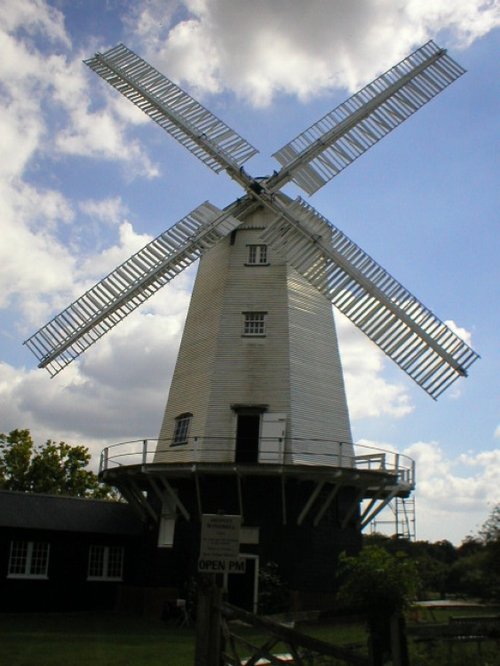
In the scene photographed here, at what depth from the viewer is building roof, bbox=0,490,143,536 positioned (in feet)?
65.2

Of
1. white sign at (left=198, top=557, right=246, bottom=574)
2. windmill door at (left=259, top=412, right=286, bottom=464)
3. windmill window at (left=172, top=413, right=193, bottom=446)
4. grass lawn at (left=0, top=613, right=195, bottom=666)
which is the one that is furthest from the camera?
windmill window at (left=172, top=413, right=193, bottom=446)

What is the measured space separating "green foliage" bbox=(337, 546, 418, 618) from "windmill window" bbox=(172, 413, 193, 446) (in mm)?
10327

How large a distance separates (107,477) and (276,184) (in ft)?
31.5

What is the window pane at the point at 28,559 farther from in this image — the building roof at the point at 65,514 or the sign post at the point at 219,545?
the sign post at the point at 219,545

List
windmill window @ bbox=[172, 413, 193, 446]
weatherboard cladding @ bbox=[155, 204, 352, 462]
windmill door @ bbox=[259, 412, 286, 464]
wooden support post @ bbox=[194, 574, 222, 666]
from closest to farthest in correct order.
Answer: wooden support post @ bbox=[194, 574, 222, 666] → windmill door @ bbox=[259, 412, 286, 464] → weatherboard cladding @ bbox=[155, 204, 352, 462] → windmill window @ bbox=[172, 413, 193, 446]

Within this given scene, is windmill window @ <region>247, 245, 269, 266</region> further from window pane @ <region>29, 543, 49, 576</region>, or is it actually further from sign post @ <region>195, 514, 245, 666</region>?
sign post @ <region>195, 514, 245, 666</region>

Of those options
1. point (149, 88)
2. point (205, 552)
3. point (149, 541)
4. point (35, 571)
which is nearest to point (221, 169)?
point (149, 88)

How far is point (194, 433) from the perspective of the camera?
1900 cm

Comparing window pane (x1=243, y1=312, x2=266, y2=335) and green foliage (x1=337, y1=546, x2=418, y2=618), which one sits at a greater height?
window pane (x1=243, y1=312, x2=266, y2=335)

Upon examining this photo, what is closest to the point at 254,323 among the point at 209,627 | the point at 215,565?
the point at 215,565

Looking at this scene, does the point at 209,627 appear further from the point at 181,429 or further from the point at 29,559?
the point at 29,559

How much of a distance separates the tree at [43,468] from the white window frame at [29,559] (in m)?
15.3

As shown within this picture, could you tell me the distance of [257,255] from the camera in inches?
837

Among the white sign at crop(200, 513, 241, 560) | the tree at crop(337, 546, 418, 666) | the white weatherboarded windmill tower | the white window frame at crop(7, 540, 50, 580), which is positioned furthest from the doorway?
the white sign at crop(200, 513, 241, 560)
